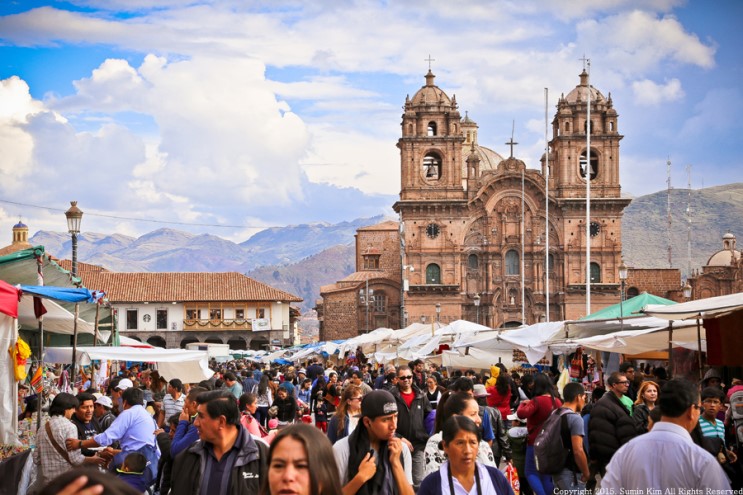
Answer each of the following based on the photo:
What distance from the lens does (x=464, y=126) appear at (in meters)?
99.3

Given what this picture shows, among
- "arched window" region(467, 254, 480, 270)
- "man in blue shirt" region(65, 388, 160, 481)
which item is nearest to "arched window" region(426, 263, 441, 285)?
"arched window" region(467, 254, 480, 270)

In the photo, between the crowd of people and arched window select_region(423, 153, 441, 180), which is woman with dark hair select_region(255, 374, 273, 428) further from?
arched window select_region(423, 153, 441, 180)

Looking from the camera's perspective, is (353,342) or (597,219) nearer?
(353,342)

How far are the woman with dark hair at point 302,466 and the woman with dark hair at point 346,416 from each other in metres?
5.32

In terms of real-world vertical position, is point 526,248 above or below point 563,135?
below

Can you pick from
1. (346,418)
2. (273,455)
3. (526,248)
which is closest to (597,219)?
(526,248)

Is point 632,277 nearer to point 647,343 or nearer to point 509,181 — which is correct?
point 509,181

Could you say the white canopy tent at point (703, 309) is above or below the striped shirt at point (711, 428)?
above

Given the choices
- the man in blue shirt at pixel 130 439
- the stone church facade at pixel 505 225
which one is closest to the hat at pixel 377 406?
the man in blue shirt at pixel 130 439

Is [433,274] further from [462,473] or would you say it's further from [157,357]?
[462,473]

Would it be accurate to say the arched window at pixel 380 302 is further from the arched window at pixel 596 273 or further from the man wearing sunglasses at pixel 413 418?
the man wearing sunglasses at pixel 413 418

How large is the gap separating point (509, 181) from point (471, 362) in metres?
47.8

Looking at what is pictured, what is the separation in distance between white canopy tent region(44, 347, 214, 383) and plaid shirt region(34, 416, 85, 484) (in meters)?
7.31

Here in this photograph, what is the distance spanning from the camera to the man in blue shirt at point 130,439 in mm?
9180
